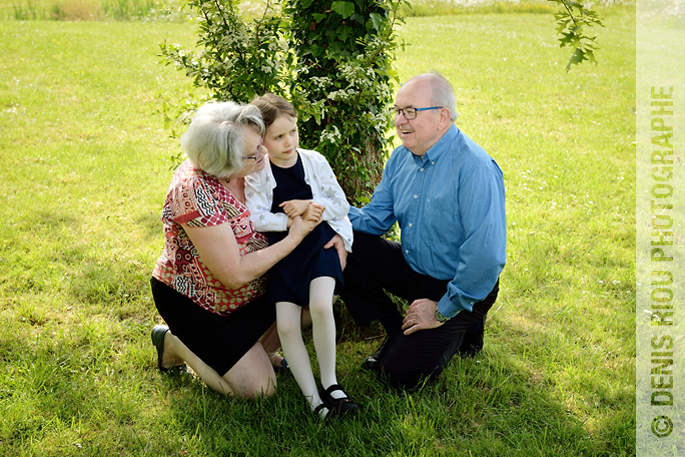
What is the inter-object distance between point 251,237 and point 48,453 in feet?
4.59

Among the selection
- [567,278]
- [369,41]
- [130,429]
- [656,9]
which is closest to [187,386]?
[130,429]

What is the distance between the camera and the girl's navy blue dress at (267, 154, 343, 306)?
115 inches

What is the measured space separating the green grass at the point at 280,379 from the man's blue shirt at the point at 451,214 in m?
0.59

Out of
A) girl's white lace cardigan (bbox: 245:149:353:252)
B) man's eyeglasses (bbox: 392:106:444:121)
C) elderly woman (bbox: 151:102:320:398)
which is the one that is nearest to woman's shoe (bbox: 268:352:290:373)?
A: elderly woman (bbox: 151:102:320:398)

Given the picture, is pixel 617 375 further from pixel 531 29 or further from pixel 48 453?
pixel 531 29

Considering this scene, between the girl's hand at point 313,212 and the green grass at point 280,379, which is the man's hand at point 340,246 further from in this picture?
the green grass at point 280,379

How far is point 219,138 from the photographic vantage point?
2.62 meters

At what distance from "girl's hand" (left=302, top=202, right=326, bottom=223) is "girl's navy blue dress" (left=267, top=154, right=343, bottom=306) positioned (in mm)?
119

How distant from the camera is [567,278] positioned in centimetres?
436

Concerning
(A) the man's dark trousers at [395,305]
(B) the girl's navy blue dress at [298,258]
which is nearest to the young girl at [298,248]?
(B) the girl's navy blue dress at [298,258]

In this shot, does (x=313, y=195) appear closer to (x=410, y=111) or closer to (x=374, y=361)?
(x=410, y=111)

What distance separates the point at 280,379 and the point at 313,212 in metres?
0.99

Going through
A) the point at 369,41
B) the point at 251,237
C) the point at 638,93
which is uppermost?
the point at 369,41

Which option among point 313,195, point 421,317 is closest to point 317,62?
point 313,195
